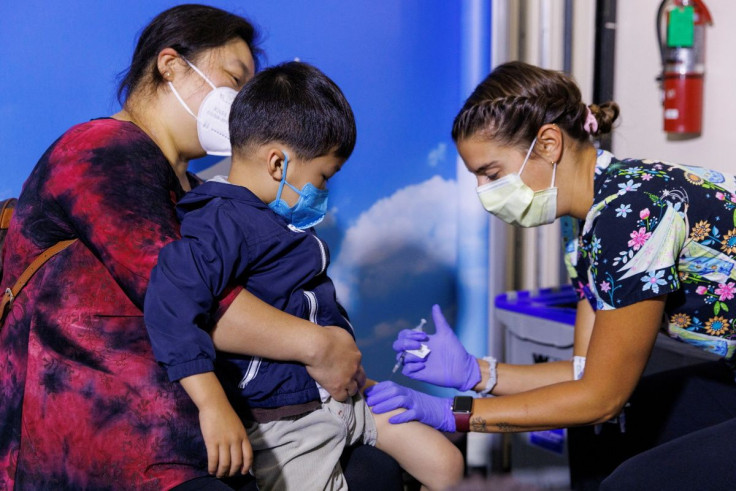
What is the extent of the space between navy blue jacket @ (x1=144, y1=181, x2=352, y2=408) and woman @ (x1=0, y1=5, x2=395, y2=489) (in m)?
0.04

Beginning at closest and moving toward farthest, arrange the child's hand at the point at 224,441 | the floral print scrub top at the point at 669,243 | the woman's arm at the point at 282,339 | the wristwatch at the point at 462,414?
the child's hand at the point at 224,441 → the woman's arm at the point at 282,339 → the floral print scrub top at the point at 669,243 → the wristwatch at the point at 462,414

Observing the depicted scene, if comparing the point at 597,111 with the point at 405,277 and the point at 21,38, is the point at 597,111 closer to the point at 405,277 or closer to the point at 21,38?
the point at 405,277

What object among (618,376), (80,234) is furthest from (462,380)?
(80,234)

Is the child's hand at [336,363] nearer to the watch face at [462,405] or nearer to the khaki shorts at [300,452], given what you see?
the khaki shorts at [300,452]

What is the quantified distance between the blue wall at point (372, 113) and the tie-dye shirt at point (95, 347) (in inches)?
23.8

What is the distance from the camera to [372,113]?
2.34m

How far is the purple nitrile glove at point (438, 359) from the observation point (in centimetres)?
178

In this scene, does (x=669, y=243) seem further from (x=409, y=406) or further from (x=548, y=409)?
(x=409, y=406)

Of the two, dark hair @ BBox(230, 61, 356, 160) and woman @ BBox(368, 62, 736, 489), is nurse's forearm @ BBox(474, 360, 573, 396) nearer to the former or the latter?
woman @ BBox(368, 62, 736, 489)

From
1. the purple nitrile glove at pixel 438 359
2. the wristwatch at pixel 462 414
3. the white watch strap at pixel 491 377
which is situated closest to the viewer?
the wristwatch at pixel 462 414

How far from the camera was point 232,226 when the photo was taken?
48.8 inches

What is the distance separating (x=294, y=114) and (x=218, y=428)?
0.59m

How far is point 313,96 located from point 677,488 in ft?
3.44

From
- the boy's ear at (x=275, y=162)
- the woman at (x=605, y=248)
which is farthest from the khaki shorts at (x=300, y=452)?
the boy's ear at (x=275, y=162)
